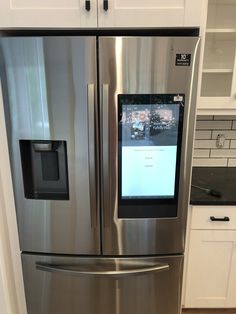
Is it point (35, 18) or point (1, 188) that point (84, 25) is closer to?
point (35, 18)

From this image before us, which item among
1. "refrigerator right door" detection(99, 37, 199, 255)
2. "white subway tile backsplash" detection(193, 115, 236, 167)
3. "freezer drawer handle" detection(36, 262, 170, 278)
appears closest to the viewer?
"refrigerator right door" detection(99, 37, 199, 255)

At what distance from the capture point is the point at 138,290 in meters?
1.61

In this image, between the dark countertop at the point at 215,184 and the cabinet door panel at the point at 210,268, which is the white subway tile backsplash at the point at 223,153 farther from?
the cabinet door panel at the point at 210,268

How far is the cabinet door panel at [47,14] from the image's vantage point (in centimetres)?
125

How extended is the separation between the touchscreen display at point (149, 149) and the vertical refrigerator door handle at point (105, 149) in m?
0.07

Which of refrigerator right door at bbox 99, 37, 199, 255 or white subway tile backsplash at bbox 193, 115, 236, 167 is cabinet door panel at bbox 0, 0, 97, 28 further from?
white subway tile backsplash at bbox 193, 115, 236, 167

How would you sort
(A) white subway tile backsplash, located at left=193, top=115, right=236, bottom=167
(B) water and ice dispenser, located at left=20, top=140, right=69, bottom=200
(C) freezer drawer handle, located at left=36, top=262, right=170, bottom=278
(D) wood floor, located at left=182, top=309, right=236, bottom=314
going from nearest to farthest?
(B) water and ice dispenser, located at left=20, top=140, right=69, bottom=200 → (C) freezer drawer handle, located at left=36, top=262, right=170, bottom=278 → (D) wood floor, located at left=182, top=309, right=236, bottom=314 → (A) white subway tile backsplash, located at left=193, top=115, right=236, bottom=167

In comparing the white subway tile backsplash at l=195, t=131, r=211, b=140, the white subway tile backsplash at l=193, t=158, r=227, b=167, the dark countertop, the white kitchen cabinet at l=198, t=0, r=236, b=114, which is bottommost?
the dark countertop

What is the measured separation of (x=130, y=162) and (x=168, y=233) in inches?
17.5

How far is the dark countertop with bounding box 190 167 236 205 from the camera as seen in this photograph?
65.4 inches

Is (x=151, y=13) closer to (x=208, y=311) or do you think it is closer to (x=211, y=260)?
(x=211, y=260)

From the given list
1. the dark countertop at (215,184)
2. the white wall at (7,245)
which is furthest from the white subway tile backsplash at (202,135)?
the white wall at (7,245)

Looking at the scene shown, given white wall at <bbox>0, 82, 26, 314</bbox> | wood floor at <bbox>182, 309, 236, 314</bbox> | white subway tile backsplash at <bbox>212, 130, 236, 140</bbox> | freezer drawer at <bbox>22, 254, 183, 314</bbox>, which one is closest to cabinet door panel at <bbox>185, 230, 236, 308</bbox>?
wood floor at <bbox>182, 309, 236, 314</bbox>

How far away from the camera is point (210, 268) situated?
1.81m
